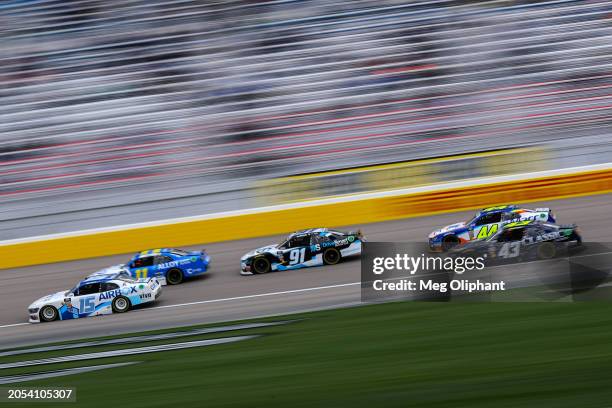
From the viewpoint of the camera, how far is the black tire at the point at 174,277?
17438 millimetres

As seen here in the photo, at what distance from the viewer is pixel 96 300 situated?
52.1ft

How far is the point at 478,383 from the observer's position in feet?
27.7

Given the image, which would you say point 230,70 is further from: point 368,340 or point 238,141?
point 368,340

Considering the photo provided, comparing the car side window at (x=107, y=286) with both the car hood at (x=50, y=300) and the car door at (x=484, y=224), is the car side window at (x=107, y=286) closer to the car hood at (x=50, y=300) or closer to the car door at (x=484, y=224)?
the car hood at (x=50, y=300)

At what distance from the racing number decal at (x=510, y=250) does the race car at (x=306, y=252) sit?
3798 millimetres

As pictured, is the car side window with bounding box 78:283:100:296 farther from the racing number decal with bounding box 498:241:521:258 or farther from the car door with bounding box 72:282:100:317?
the racing number decal with bounding box 498:241:521:258

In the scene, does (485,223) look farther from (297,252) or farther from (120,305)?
(120,305)

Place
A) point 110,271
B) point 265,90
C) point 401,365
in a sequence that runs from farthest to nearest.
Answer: point 265,90 < point 110,271 < point 401,365

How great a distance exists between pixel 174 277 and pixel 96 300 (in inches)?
83.7

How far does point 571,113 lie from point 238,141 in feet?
35.2

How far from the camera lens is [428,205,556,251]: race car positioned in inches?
652

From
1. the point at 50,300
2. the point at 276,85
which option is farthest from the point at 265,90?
the point at 50,300

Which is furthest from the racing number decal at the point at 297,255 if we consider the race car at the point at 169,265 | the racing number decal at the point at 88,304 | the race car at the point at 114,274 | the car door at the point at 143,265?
the racing number decal at the point at 88,304

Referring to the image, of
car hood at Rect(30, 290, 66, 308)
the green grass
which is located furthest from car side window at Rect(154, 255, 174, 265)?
the green grass
